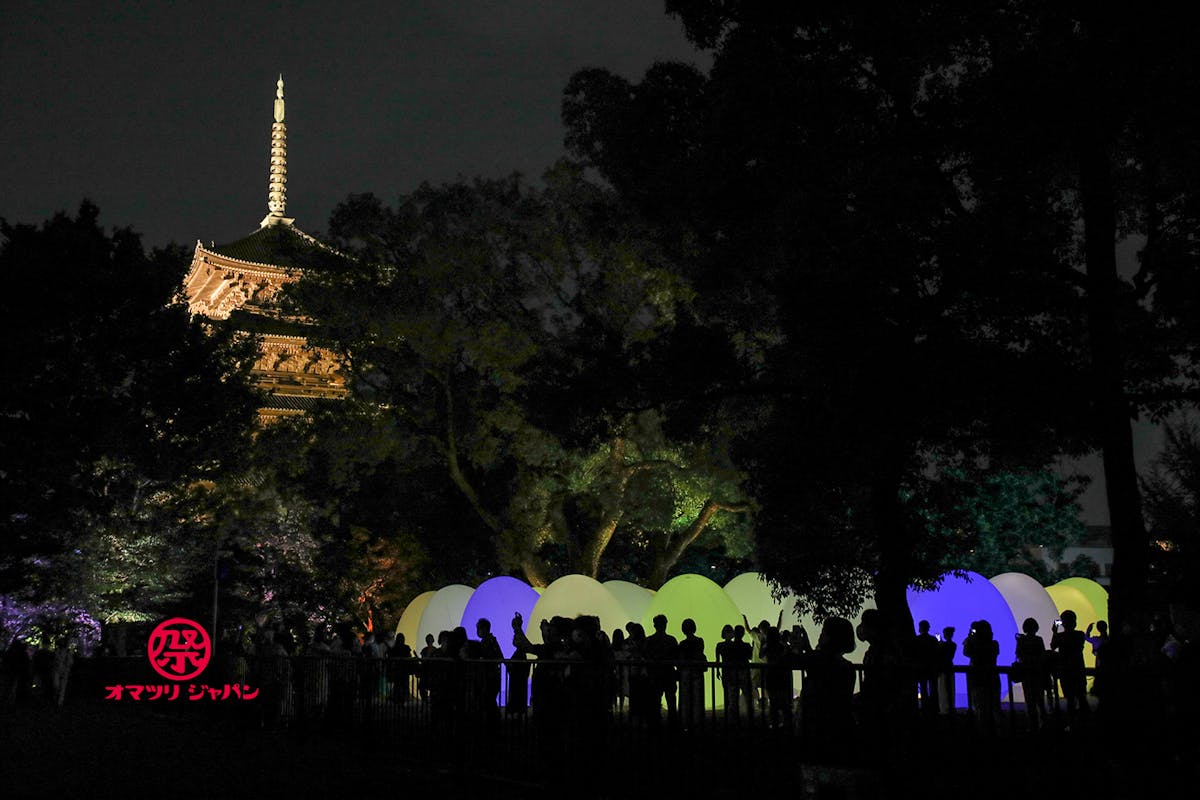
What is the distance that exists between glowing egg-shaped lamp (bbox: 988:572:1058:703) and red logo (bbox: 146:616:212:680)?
16.0m

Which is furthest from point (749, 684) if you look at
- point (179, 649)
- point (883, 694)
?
point (179, 649)

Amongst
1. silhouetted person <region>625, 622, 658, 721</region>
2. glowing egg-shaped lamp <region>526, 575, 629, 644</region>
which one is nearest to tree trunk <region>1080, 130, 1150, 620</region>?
silhouetted person <region>625, 622, 658, 721</region>

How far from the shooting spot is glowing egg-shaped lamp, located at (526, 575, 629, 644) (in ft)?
80.2

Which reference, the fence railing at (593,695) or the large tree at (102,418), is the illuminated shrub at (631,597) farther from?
the large tree at (102,418)

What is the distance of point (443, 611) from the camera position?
29.5 m

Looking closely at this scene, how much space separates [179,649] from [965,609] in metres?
14.3

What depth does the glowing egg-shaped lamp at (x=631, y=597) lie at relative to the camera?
27.8 m

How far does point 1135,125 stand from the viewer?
1553 cm

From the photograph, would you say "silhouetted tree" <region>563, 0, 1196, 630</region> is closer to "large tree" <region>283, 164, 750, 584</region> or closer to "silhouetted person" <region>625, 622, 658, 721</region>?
"silhouetted person" <region>625, 622, 658, 721</region>

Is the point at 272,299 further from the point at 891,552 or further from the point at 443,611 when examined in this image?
the point at 891,552

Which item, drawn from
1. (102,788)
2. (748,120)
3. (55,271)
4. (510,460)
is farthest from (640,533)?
(102,788)

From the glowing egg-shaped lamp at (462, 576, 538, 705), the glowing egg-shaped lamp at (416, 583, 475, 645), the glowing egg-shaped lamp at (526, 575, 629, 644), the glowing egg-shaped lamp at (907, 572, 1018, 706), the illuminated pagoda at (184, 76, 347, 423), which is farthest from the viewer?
A: the illuminated pagoda at (184, 76, 347, 423)

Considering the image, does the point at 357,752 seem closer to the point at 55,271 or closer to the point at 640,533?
the point at 55,271

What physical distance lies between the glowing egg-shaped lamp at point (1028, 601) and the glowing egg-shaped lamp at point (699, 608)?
243 inches
